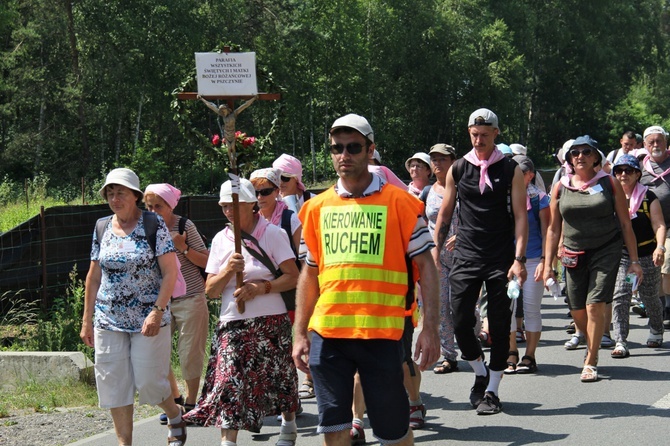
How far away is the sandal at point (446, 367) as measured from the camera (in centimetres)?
903

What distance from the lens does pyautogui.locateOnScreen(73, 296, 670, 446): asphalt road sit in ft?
21.9

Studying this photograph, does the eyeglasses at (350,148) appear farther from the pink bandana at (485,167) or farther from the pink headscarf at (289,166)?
the pink headscarf at (289,166)

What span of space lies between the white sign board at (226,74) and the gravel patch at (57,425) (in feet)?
9.30

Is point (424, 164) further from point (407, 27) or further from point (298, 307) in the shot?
point (407, 27)

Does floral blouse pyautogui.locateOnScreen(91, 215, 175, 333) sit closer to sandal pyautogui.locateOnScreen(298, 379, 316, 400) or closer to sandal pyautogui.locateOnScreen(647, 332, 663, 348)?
sandal pyautogui.locateOnScreen(298, 379, 316, 400)

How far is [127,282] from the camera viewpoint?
615cm

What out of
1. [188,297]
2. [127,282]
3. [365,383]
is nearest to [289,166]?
[188,297]

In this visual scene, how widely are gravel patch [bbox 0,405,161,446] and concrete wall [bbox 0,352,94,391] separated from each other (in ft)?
1.99

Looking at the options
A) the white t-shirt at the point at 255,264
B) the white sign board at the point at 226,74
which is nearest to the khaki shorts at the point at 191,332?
the white t-shirt at the point at 255,264

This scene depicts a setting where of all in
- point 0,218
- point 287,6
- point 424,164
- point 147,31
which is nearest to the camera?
point 424,164

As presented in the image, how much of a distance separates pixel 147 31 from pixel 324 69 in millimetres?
11294

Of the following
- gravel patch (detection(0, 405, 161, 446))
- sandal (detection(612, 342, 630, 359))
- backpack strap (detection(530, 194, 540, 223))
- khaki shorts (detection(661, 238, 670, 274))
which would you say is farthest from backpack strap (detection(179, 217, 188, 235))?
khaki shorts (detection(661, 238, 670, 274))

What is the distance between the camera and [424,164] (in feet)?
31.4

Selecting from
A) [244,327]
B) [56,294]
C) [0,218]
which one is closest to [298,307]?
[244,327]
